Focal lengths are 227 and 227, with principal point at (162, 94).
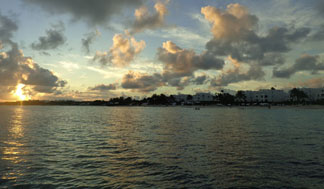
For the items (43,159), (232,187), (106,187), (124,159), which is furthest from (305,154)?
(43,159)

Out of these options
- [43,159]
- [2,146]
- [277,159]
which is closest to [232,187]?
[277,159]

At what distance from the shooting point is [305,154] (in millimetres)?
23344

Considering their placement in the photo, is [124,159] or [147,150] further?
[147,150]

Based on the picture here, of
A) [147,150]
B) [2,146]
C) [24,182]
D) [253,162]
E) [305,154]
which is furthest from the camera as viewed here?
[2,146]

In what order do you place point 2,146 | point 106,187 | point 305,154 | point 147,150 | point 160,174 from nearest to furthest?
point 106,187, point 160,174, point 305,154, point 147,150, point 2,146

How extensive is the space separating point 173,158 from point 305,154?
44.9 ft

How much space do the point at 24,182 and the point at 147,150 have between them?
1316cm

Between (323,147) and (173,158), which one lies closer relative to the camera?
(173,158)

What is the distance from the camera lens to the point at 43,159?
21.6m

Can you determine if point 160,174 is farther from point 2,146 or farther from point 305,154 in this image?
point 2,146

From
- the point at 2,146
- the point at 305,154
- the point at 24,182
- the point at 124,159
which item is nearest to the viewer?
the point at 24,182

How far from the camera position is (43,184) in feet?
48.9

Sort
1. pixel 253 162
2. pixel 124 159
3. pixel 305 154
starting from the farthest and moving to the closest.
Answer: pixel 305 154
pixel 124 159
pixel 253 162

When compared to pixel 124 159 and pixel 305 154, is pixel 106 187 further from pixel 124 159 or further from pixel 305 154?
pixel 305 154
